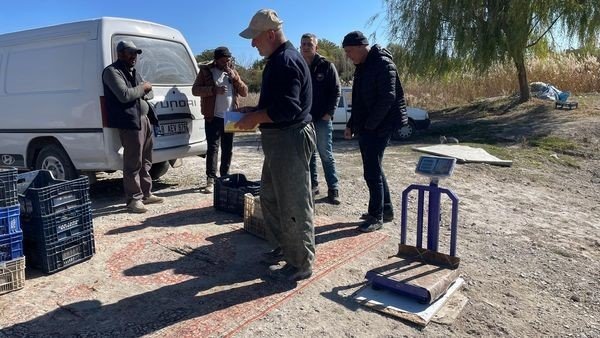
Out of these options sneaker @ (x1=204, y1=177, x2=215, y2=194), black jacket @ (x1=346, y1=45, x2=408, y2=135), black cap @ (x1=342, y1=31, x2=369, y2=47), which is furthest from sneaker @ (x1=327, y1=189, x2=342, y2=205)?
black cap @ (x1=342, y1=31, x2=369, y2=47)

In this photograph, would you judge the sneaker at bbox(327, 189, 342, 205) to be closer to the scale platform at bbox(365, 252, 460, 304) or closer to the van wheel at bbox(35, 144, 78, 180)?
the scale platform at bbox(365, 252, 460, 304)

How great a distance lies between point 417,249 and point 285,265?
110 cm

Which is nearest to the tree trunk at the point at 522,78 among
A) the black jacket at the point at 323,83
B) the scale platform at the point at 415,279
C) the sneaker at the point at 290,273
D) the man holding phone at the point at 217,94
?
the black jacket at the point at 323,83

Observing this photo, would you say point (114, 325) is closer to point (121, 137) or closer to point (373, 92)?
point (121, 137)

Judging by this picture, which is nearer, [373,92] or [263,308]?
[263,308]

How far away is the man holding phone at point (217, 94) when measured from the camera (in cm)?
615

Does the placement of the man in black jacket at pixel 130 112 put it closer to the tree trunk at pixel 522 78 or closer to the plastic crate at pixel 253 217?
the plastic crate at pixel 253 217

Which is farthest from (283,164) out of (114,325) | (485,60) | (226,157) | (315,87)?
(485,60)

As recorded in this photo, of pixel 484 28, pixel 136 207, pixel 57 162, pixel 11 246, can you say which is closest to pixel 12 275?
pixel 11 246

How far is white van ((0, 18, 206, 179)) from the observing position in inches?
218

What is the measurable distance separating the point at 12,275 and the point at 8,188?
0.65 metres

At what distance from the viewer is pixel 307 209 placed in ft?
11.8

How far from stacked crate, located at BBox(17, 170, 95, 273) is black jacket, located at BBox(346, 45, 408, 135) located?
8.86ft

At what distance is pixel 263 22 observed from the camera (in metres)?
3.42
